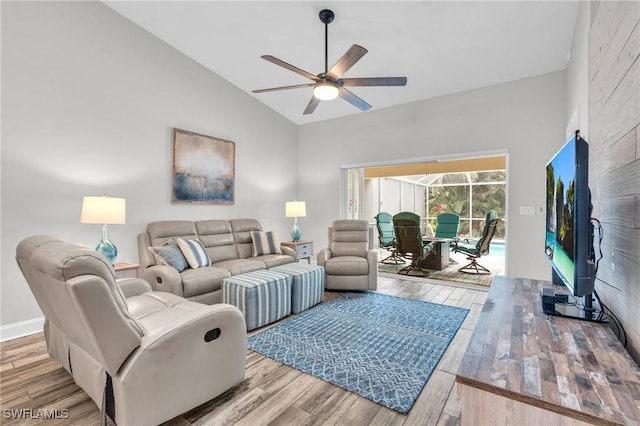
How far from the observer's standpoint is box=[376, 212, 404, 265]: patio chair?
6.41m

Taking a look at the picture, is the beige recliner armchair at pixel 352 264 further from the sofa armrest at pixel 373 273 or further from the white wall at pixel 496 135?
the white wall at pixel 496 135

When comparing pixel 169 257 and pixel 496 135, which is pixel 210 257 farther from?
pixel 496 135

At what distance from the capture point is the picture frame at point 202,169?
13.6 feet

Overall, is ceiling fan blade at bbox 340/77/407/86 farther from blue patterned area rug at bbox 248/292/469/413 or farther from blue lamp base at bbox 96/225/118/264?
blue lamp base at bbox 96/225/118/264

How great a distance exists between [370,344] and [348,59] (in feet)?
7.75

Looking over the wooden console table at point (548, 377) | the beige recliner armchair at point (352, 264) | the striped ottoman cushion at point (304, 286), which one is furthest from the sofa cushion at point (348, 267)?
the wooden console table at point (548, 377)

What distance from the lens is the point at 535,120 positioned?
12.7 ft

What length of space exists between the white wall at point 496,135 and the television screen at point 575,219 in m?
2.73

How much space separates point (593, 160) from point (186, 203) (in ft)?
14.0

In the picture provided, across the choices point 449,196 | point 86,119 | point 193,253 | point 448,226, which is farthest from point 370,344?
point 449,196

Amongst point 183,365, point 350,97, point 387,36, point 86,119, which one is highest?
point 387,36

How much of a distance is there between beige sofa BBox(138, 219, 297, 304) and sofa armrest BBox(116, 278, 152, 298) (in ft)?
1.56

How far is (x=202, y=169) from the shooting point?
4430 millimetres

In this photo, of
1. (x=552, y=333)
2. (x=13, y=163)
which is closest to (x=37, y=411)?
(x=13, y=163)
